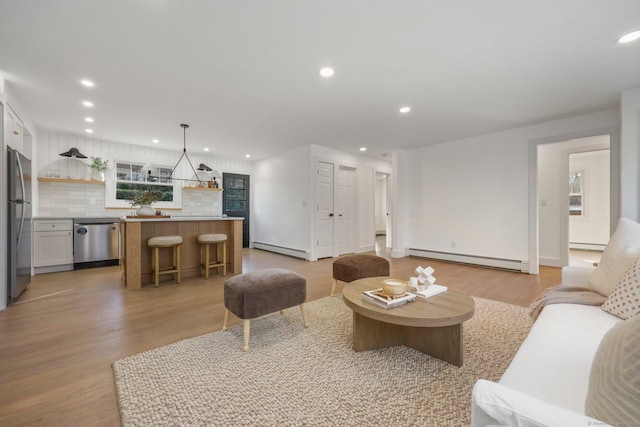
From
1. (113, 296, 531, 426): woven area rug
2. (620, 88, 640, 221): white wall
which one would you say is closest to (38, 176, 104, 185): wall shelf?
(113, 296, 531, 426): woven area rug

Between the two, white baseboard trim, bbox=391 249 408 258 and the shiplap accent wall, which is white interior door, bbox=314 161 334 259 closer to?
white baseboard trim, bbox=391 249 408 258

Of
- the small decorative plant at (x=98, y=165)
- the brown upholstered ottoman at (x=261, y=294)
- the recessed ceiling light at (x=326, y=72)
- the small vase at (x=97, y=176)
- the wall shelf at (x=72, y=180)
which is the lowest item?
the brown upholstered ottoman at (x=261, y=294)

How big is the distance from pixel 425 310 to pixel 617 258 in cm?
126

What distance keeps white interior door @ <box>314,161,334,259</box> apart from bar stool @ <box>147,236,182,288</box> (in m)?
2.67

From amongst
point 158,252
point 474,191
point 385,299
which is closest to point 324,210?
point 474,191

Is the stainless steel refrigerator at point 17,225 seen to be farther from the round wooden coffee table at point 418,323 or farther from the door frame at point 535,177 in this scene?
the door frame at point 535,177

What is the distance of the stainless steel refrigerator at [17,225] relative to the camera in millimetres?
2832

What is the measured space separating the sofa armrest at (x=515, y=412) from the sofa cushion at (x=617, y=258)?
1557 mm

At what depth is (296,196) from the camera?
5.88m

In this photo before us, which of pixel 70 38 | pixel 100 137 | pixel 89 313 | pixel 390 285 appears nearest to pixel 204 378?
pixel 390 285

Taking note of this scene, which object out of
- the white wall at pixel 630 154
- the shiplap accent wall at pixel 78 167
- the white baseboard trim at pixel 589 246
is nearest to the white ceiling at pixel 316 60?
the white wall at pixel 630 154

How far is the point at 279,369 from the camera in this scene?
1.71 metres

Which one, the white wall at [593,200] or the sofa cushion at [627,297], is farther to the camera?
the white wall at [593,200]

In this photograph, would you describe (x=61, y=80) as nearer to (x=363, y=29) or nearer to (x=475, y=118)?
(x=363, y=29)
